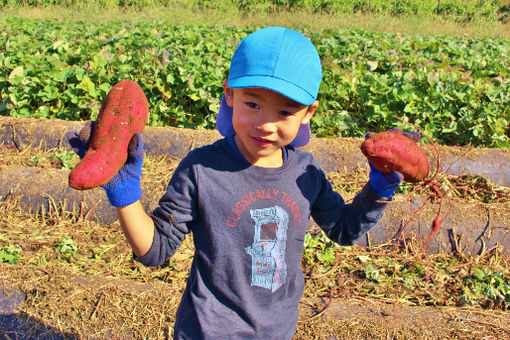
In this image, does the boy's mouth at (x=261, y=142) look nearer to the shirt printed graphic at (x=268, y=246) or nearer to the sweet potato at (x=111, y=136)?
the shirt printed graphic at (x=268, y=246)

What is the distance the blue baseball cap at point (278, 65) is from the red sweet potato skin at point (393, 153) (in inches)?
10.5

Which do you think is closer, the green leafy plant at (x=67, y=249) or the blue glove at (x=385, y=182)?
the blue glove at (x=385, y=182)

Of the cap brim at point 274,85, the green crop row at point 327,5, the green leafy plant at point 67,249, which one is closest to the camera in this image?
the cap brim at point 274,85

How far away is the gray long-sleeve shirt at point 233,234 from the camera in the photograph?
1.39 m

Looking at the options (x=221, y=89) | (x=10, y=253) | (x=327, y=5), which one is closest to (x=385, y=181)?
(x=10, y=253)

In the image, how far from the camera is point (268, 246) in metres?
1.46

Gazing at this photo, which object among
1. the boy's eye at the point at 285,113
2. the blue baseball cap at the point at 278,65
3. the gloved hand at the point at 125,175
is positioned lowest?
the gloved hand at the point at 125,175

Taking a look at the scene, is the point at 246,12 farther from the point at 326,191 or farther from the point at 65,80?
the point at 326,191

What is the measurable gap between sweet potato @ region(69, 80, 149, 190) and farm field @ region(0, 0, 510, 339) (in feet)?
4.52

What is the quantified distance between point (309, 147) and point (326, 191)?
259cm

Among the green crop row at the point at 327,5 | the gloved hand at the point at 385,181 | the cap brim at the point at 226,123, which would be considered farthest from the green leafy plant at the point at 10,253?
the green crop row at the point at 327,5

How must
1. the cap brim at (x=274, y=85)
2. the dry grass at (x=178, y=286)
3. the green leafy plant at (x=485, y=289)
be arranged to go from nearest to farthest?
the cap brim at (x=274, y=85) < the dry grass at (x=178, y=286) < the green leafy plant at (x=485, y=289)

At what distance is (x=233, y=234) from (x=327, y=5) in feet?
69.3

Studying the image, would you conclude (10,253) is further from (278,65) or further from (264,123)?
(278,65)
